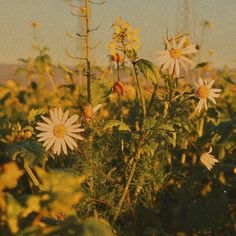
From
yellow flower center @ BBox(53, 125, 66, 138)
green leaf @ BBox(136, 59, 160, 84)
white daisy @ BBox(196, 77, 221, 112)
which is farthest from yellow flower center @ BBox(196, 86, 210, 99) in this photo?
yellow flower center @ BBox(53, 125, 66, 138)

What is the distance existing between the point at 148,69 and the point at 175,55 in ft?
0.89

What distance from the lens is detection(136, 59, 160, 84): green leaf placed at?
2.82 metres

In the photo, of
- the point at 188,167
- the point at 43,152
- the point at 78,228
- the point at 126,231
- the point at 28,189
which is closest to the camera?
the point at 78,228

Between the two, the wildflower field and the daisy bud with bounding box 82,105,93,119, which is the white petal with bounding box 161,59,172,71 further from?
the daisy bud with bounding box 82,105,93,119

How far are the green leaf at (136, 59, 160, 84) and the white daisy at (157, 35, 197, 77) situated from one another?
13 cm

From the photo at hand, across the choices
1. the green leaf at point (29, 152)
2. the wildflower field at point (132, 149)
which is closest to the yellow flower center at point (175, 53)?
the wildflower field at point (132, 149)

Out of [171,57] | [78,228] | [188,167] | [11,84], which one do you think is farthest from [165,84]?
[11,84]

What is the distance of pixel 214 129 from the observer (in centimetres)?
361

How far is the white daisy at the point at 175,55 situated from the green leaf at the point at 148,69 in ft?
0.44

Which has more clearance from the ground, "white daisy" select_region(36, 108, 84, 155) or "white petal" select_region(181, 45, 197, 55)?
"white petal" select_region(181, 45, 197, 55)

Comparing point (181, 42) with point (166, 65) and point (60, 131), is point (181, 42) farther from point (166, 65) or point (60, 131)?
point (60, 131)

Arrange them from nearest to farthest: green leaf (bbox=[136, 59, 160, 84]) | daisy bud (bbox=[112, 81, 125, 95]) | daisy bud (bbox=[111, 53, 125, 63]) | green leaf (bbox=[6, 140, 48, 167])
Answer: green leaf (bbox=[6, 140, 48, 167]) → green leaf (bbox=[136, 59, 160, 84]) → daisy bud (bbox=[112, 81, 125, 95]) → daisy bud (bbox=[111, 53, 125, 63])

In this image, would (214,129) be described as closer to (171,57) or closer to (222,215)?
(222,215)

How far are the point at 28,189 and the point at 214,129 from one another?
1376 millimetres
